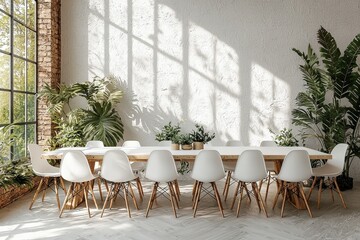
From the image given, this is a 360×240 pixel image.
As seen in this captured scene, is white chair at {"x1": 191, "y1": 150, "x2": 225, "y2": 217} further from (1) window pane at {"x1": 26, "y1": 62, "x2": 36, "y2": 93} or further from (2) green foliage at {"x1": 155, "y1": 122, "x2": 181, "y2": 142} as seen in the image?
(1) window pane at {"x1": 26, "y1": 62, "x2": 36, "y2": 93}

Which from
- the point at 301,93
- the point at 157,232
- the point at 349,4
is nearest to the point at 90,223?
the point at 157,232

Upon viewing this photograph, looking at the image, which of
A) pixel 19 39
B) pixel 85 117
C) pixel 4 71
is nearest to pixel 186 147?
pixel 85 117

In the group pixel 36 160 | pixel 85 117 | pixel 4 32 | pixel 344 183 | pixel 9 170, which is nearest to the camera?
pixel 9 170

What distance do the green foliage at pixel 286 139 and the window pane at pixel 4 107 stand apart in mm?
4454

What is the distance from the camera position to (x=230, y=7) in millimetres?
6941

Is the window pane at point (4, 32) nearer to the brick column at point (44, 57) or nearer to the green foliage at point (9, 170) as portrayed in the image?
the brick column at point (44, 57)

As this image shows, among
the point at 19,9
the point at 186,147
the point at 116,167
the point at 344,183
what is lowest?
the point at 344,183

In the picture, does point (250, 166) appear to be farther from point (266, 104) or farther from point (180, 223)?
point (266, 104)

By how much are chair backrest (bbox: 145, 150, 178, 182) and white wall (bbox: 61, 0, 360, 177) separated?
2.67 metres

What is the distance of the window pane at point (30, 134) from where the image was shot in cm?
614

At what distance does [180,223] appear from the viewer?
4.23m

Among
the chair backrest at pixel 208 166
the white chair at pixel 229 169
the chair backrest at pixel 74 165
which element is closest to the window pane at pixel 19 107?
the chair backrest at pixel 74 165

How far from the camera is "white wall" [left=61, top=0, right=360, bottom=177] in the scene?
6.89m

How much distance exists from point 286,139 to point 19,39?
483cm
